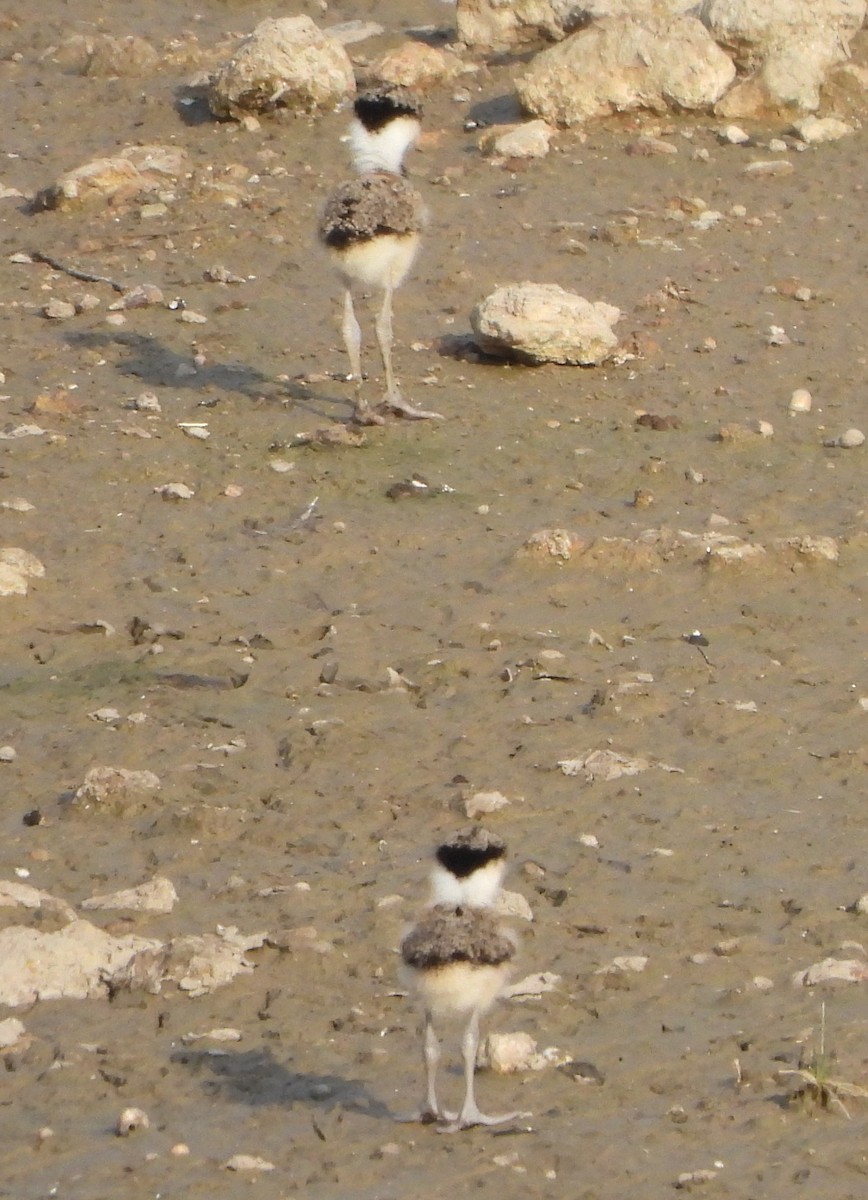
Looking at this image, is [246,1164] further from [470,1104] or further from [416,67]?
[416,67]

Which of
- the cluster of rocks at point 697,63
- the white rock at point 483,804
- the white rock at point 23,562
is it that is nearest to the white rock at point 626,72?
the cluster of rocks at point 697,63

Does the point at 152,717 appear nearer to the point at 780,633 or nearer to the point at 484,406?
the point at 780,633

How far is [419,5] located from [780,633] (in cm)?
980

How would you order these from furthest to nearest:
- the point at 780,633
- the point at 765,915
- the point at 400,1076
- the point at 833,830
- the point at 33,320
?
1. the point at 33,320
2. the point at 780,633
3. the point at 833,830
4. the point at 765,915
5. the point at 400,1076

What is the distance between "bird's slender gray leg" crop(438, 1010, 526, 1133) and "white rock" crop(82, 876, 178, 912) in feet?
4.46

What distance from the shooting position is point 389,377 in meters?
9.65

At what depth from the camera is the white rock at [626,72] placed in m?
13.3

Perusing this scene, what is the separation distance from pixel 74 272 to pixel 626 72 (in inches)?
172

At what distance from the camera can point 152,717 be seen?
6.95 m

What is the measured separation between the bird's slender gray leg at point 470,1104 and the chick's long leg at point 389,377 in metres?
5.34

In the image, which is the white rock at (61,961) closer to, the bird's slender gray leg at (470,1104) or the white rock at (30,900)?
the white rock at (30,900)

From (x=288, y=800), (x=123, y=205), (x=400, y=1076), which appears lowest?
(x=123, y=205)

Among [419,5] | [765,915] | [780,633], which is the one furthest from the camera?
[419,5]

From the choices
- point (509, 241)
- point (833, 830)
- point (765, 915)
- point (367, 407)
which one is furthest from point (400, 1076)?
point (509, 241)
